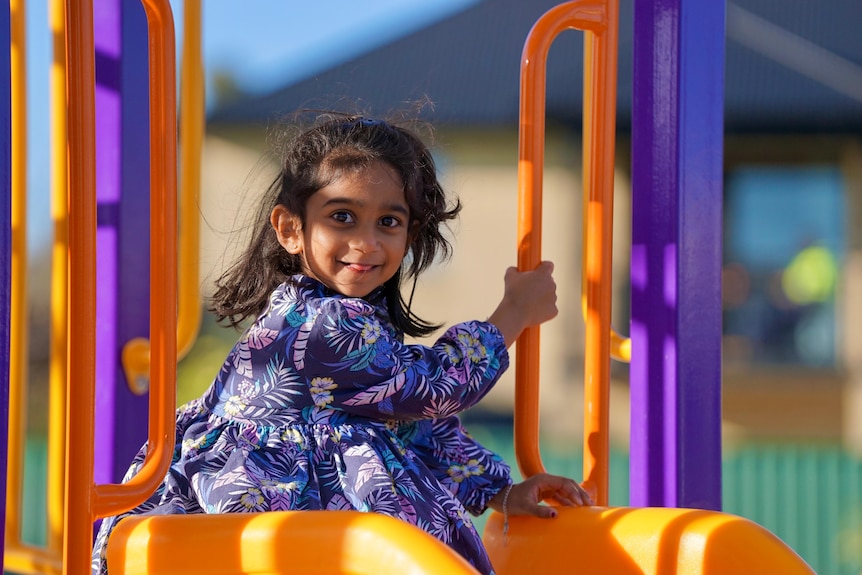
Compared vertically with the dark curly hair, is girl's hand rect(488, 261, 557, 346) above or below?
below

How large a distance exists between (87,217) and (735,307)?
38.3ft

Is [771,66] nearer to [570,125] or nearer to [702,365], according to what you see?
[570,125]

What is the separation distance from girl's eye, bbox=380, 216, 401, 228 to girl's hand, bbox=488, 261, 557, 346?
18cm

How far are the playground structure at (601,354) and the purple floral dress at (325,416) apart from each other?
128 millimetres

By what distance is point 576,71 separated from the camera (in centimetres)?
1240

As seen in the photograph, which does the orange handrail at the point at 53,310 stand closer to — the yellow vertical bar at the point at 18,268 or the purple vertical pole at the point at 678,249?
the yellow vertical bar at the point at 18,268

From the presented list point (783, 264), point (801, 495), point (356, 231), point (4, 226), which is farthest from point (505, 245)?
point (4, 226)

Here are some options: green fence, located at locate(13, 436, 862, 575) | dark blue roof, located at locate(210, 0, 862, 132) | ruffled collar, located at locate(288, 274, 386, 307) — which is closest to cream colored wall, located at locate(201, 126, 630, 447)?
dark blue roof, located at locate(210, 0, 862, 132)

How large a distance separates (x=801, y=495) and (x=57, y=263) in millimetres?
5045

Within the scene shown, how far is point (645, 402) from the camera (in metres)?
1.82

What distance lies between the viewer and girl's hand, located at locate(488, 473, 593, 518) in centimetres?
173

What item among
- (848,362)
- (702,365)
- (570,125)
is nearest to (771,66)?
(570,125)

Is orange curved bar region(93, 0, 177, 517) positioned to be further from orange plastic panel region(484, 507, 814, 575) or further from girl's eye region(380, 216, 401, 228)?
orange plastic panel region(484, 507, 814, 575)

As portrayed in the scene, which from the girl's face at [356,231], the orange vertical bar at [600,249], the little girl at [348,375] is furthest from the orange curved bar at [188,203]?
the orange vertical bar at [600,249]
